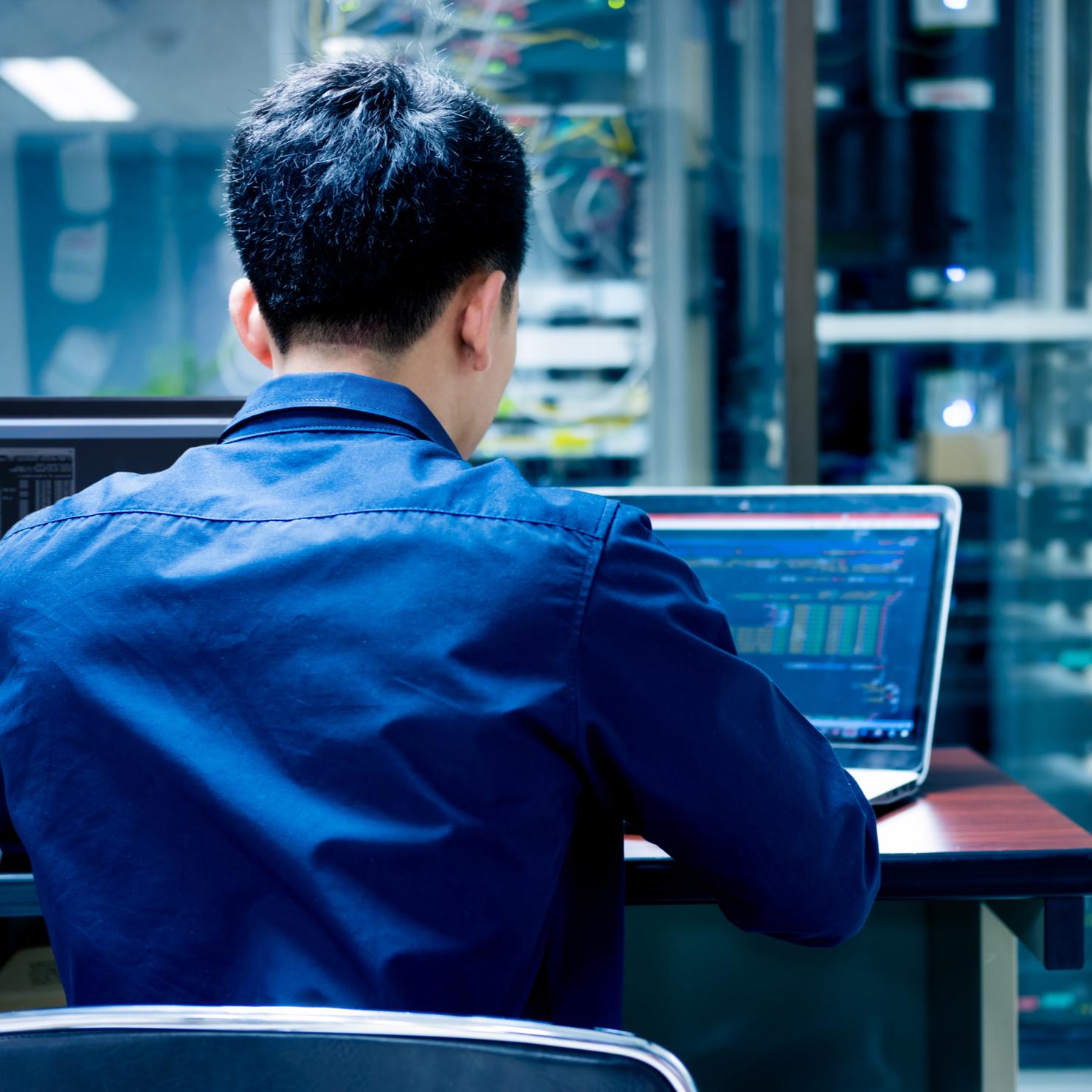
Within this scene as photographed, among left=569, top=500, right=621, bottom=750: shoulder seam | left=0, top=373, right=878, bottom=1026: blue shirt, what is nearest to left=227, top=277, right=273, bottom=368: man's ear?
left=0, top=373, right=878, bottom=1026: blue shirt

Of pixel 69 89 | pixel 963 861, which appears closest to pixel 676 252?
pixel 69 89

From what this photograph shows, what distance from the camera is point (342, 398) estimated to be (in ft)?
2.75

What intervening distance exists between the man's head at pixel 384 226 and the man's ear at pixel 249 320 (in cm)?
1

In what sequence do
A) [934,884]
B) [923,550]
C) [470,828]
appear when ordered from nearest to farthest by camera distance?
[470,828]
[934,884]
[923,550]

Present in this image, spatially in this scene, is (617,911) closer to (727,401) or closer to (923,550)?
(923,550)

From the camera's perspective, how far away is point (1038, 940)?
115cm

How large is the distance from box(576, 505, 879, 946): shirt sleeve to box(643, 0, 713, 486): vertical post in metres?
1.83

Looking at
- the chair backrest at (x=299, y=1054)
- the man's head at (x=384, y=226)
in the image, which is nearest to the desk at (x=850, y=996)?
the man's head at (x=384, y=226)

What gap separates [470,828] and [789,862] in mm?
223

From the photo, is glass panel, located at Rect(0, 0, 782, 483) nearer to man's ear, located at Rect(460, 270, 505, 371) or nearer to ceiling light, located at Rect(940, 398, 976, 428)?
ceiling light, located at Rect(940, 398, 976, 428)

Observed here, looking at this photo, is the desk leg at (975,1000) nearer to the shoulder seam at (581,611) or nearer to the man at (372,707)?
the man at (372,707)

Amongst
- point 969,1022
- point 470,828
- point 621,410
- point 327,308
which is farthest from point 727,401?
point 470,828

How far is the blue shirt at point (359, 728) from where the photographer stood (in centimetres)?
72

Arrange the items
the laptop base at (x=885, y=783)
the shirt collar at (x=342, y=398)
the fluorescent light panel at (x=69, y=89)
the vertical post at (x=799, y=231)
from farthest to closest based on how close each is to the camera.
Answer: the fluorescent light panel at (x=69, y=89) < the vertical post at (x=799, y=231) < the laptop base at (x=885, y=783) < the shirt collar at (x=342, y=398)
